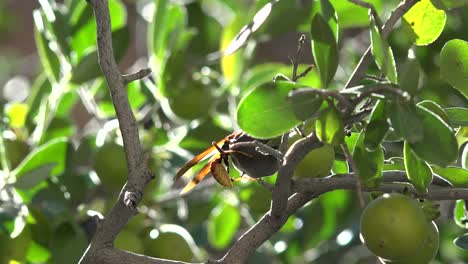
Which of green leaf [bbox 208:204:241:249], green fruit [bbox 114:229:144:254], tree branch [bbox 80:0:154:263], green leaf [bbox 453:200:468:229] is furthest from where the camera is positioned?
green leaf [bbox 208:204:241:249]

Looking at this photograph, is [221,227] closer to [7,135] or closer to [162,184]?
[162,184]

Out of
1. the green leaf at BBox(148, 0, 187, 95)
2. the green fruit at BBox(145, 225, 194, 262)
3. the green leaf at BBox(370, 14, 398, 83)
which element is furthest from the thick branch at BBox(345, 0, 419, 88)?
the green leaf at BBox(148, 0, 187, 95)

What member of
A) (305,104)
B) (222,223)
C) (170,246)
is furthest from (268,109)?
(222,223)

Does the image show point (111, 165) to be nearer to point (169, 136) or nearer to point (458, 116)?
point (169, 136)

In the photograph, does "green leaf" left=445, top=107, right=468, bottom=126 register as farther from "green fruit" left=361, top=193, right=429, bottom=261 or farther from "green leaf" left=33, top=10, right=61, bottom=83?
"green leaf" left=33, top=10, right=61, bottom=83

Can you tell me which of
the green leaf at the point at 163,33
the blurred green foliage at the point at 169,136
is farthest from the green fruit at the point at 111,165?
the green leaf at the point at 163,33

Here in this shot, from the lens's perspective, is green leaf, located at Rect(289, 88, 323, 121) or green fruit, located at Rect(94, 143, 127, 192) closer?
green leaf, located at Rect(289, 88, 323, 121)

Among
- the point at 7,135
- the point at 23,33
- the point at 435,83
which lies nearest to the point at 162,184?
the point at 7,135
